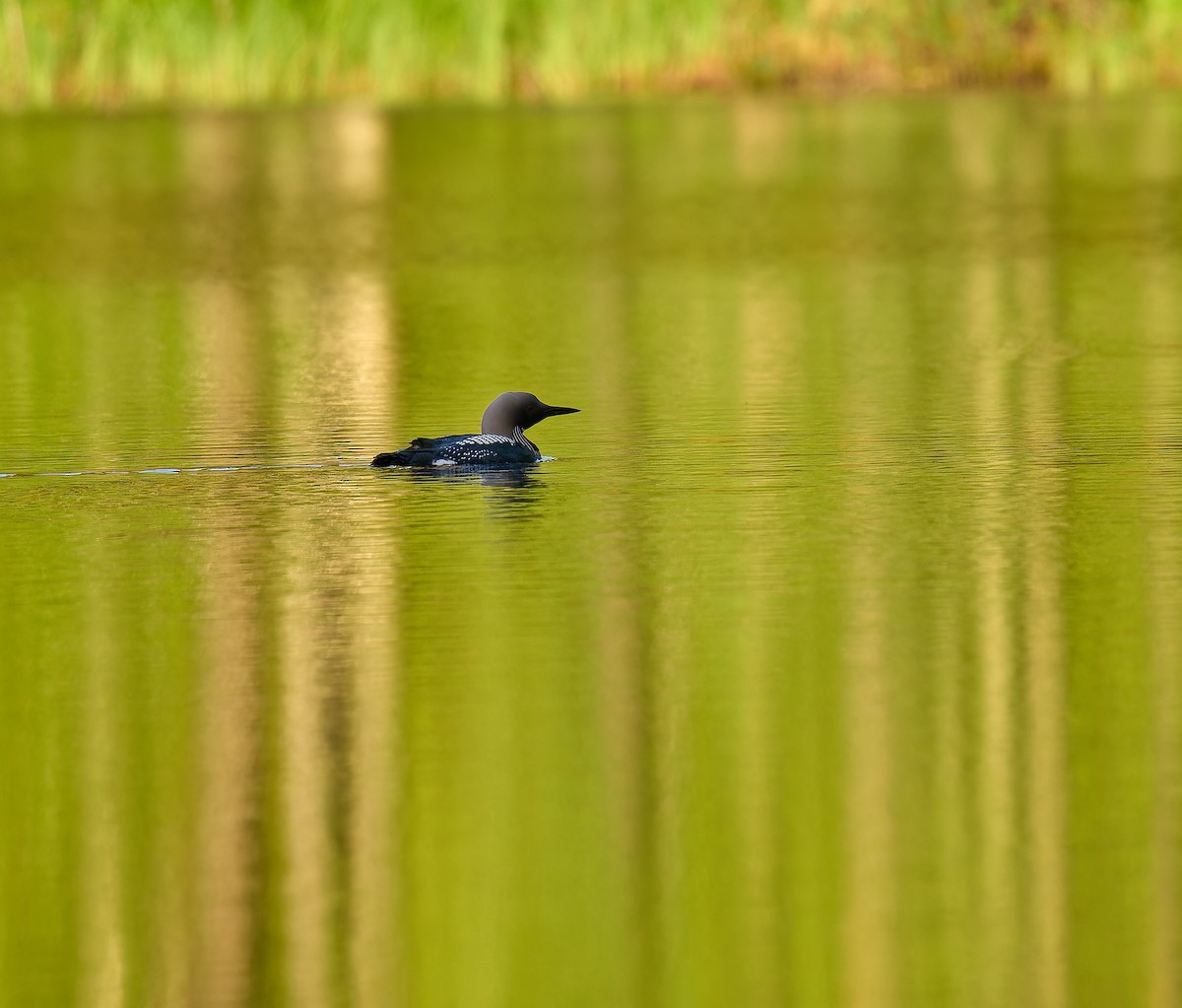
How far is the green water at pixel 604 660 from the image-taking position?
6625 millimetres

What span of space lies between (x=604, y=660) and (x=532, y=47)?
130 feet

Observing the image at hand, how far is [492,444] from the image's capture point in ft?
43.7

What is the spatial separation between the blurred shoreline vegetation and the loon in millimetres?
32482

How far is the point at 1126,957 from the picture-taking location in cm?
643

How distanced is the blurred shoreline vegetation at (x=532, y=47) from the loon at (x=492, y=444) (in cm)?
3248

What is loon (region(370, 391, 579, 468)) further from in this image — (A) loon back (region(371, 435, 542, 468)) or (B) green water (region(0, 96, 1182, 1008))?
(B) green water (region(0, 96, 1182, 1008))

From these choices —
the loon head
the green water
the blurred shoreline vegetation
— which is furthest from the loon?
the blurred shoreline vegetation

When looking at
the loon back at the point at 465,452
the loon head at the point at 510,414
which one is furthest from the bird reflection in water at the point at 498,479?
the loon head at the point at 510,414

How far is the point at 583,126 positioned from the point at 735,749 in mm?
35345

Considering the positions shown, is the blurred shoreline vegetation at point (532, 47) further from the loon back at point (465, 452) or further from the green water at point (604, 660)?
the loon back at point (465, 452)

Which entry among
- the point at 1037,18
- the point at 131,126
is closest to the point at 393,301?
the point at 131,126

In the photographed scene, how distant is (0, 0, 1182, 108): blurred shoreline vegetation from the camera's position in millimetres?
46000

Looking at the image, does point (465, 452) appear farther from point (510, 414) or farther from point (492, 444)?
point (510, 414)

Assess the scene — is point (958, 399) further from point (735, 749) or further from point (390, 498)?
point (735, 749)
